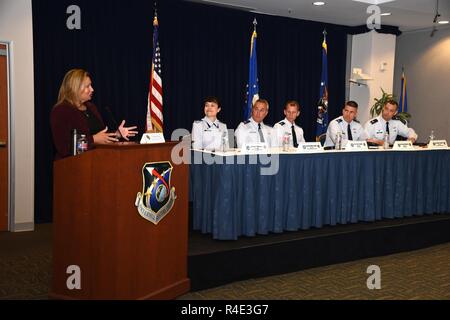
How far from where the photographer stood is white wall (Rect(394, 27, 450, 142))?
23.7 ft

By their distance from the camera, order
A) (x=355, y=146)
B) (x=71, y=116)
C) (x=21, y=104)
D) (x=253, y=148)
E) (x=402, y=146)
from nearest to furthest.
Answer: (x=71, y=116), (x=253, y=148), (x=355, y=146), (x=402, y=146), (x=21, y=104)

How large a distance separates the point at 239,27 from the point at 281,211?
361cm

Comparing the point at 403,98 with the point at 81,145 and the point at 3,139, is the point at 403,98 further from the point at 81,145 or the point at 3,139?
the point at 81,145

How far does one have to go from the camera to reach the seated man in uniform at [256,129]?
183 inches

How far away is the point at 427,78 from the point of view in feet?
24.6

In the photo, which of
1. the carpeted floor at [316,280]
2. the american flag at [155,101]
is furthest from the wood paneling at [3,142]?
the american flag at [155,101]

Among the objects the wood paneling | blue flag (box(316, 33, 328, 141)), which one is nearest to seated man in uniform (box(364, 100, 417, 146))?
blue flag (box(316, 33, 328, 141))

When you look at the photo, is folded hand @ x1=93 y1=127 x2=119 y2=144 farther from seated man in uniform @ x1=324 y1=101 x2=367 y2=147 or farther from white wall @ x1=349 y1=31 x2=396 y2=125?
white wall @ x1=349 y1=31 x2=396 y2=125

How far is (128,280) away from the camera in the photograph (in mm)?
2580

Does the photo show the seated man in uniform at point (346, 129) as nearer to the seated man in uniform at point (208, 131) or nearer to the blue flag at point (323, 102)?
the seated man in uniform at point (208, 131)

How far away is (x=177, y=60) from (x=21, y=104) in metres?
2.13

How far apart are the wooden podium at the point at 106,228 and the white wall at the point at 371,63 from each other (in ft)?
17.7

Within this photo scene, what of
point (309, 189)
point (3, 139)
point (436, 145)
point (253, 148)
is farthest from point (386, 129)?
point (3, 139)

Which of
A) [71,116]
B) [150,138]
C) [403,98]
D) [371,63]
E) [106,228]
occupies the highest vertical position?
[371,63]
